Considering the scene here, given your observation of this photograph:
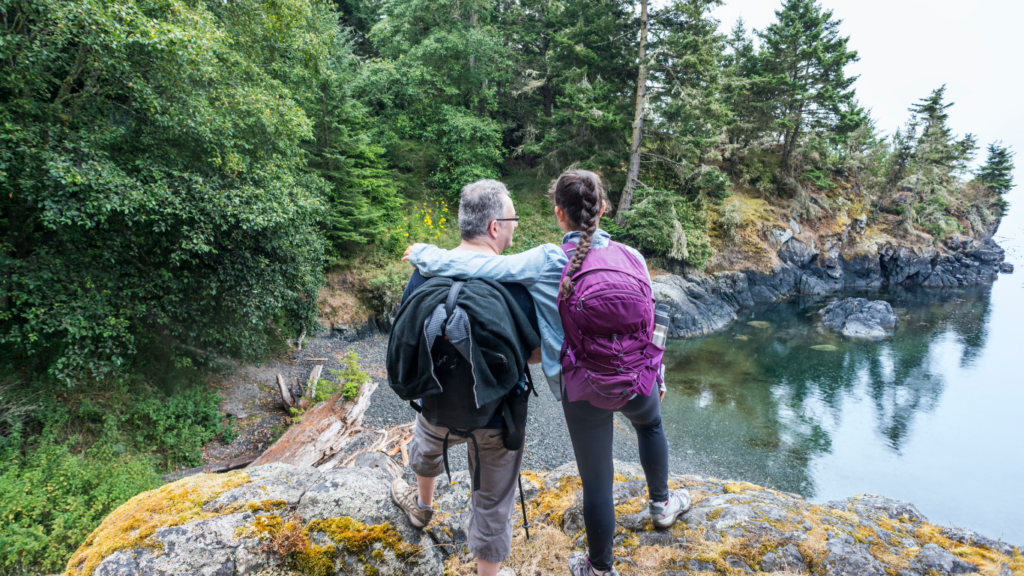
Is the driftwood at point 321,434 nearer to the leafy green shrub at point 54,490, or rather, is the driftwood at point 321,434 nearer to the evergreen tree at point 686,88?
the leafy green shrub at point 54,490

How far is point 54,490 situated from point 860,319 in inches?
872

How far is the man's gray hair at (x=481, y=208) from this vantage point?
→ 1.86 metres

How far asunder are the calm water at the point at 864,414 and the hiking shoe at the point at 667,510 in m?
5.92

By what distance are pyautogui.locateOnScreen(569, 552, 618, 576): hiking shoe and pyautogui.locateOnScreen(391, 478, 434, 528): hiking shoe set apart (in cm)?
82

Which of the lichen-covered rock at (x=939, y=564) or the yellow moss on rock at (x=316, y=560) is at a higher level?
the yellow moss on rock at (x=316, y=560)

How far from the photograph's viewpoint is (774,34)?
1945 centimetres

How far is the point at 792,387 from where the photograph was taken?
11.3 metres

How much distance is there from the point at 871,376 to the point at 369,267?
15.6 m

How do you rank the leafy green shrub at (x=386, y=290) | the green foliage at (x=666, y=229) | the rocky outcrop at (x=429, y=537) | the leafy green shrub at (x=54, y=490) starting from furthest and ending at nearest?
the green foliage at (x=666, y=229)
the leafy green shrub at (x=386, y=290)
the leafy green shrub at (x=54, y=490)
the rocky outcrop at (x=429, y=537)

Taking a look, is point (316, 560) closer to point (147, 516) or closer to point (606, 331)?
point (147, 516)

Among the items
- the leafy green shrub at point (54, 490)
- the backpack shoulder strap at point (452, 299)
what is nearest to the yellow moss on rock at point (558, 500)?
the backpack shoulder strap at point (452, 299)

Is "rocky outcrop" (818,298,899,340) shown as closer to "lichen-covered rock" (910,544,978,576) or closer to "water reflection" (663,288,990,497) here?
"water reflection" (663,288,990,497)

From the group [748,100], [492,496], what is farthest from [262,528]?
[748,100]

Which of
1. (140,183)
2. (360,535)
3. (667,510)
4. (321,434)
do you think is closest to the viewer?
(360,535)
